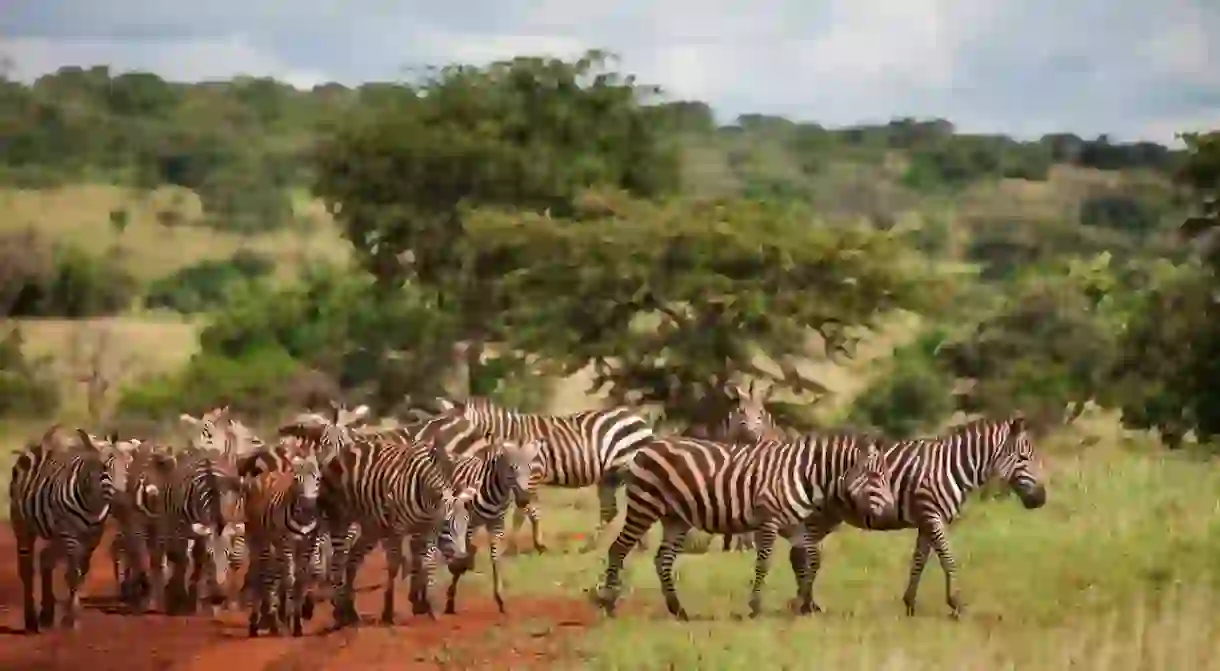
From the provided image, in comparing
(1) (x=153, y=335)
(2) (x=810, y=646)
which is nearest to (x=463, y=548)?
(2) (x=810, y=646)

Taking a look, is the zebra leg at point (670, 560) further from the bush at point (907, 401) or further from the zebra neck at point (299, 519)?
the bush at point (907, 401)

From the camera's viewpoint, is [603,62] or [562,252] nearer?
[562,252]

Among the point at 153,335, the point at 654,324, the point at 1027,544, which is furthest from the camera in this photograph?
the point at 153,335

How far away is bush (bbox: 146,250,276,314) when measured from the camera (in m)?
20.4

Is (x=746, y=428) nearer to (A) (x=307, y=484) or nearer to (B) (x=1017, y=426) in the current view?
(B) (x=1017, y=426)

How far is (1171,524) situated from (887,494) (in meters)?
3.02

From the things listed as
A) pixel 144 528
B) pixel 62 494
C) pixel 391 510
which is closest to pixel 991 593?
pixel 391 510

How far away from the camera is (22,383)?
52.0 ft

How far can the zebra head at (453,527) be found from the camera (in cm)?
929

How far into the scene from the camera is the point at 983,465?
389 inches

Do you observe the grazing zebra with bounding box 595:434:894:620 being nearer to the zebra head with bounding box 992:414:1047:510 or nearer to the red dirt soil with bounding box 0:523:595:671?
the red dirt soil with bounding box 0:523:595:671

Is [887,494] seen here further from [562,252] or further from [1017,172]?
[1017,172]

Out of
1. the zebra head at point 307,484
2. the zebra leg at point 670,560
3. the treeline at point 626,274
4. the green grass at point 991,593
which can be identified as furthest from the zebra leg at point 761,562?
the treeline at point 626,274

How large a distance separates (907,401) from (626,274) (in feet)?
12.2
